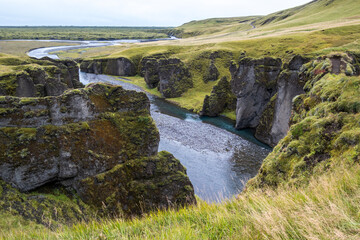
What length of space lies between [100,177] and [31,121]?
7.50 meters

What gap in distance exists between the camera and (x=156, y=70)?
98625 mm

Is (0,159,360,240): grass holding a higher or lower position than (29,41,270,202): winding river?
higher

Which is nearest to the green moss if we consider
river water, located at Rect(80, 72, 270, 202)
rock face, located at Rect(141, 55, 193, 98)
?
river water, located at Rect(80, 72, 270, 202)

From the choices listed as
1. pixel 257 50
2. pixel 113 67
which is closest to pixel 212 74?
pixel 257 50

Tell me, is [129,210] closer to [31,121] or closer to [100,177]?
[100,177]

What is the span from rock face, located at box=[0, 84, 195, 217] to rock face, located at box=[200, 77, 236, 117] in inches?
1575

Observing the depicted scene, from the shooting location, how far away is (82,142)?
2269 cm

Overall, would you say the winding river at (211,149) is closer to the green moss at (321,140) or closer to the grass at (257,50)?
the grass at (257,50)

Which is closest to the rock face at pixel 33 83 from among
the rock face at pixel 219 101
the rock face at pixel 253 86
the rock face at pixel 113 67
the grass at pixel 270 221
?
the rock face at pixel 219 101

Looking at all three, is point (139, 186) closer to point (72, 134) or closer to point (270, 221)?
point (72, 134)

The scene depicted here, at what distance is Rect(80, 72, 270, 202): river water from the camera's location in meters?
36.4

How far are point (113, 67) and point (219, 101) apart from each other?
72348 mm

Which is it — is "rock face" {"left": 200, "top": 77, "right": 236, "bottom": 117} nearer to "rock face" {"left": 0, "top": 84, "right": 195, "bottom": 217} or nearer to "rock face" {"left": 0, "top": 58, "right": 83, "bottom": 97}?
"rock face" {"left": 0, "top": 58, "right": 83, "bottom": 97}

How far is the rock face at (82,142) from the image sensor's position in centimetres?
1961
